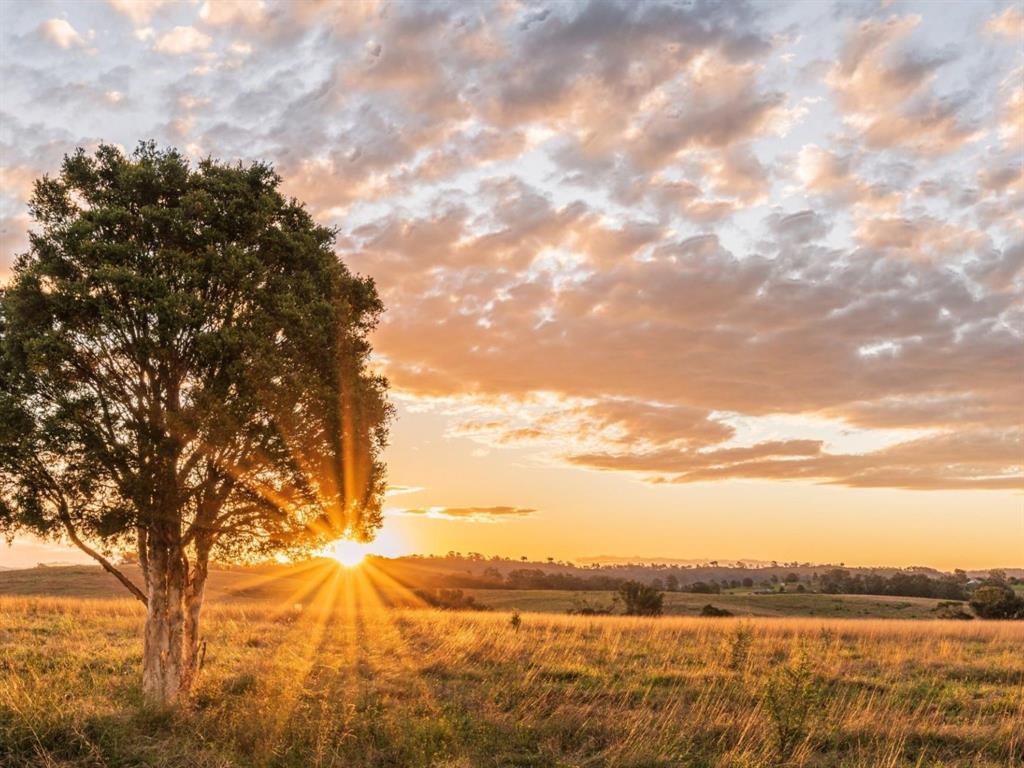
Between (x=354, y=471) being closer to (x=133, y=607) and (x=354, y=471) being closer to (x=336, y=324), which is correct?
(x=336, y=324)

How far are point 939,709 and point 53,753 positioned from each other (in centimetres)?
1777

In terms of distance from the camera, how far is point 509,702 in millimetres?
16234

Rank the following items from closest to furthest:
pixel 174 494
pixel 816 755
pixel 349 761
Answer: pixel 349 761 → pixel 816 755 → pixel 174 494

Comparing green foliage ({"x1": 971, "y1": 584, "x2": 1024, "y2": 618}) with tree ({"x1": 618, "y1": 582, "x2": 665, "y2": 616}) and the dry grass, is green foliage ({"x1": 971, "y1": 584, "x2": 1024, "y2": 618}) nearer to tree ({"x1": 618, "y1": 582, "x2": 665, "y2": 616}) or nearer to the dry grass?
tree ({"x1": 618, "y1": 582, "x2": 665, "y2": 616})

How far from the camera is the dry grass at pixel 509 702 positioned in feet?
38.3

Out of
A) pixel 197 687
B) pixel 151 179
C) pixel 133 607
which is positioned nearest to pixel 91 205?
pixel 151 179

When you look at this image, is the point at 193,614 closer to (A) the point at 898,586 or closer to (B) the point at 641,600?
(B) the point at 641,600

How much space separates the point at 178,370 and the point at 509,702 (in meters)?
10.1

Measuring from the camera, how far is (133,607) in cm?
Answer: 3819

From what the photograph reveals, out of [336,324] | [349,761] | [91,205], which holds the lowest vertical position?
[349,761]

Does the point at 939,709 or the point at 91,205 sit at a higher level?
the point at 91,205

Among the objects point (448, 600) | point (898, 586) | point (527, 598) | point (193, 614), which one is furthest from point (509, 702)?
point (898, 586)

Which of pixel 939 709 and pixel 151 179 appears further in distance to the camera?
pixel 939 709

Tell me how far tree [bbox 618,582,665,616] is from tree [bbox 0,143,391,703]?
4913 centimetres
